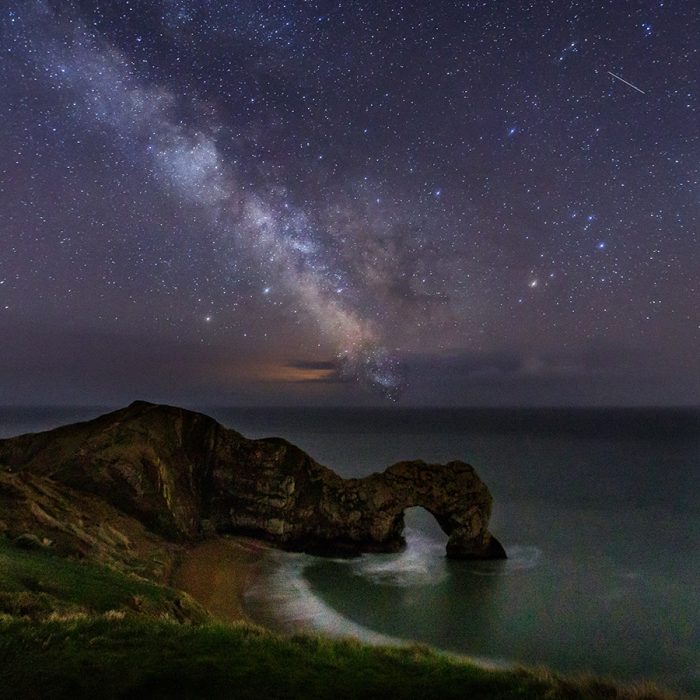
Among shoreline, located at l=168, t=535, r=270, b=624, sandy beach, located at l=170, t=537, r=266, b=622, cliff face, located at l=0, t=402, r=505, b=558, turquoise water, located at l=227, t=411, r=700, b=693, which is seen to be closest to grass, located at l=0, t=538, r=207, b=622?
shoreline, located at l=168, t=535, r=270, b=624

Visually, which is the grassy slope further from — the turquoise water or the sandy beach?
the sandy beach

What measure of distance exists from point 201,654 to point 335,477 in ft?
127

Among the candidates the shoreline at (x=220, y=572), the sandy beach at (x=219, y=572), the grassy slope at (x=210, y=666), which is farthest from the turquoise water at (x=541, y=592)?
the grassy slope at (x=210, y=666)

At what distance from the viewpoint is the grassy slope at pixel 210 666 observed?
10742mm

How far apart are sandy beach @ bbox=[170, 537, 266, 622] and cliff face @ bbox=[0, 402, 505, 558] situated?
237cm

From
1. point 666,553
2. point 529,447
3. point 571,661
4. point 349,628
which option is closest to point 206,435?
point 349,628

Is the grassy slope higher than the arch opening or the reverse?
higher

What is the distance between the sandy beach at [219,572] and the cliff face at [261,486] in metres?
2.37

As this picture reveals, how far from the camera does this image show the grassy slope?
35.2 feet

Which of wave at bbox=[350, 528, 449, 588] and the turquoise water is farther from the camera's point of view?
wave at bbox=[350, 528, 449, 588]

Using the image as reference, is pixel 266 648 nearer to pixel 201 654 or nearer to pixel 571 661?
pixel 201 654

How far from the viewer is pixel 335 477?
167 feet

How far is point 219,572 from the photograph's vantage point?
1545 inches

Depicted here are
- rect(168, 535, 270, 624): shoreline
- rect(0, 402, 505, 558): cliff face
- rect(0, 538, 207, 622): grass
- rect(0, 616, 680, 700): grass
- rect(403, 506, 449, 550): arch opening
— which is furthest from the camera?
rect(403, 506, 449, 550): arch opening
